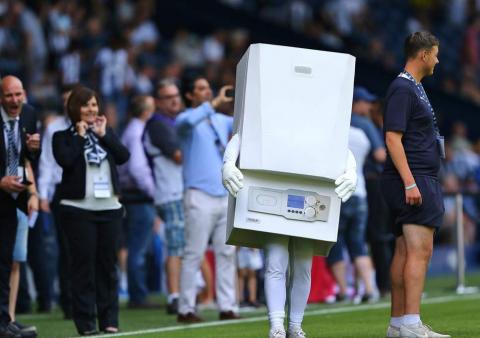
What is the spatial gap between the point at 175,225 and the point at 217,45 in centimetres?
1039

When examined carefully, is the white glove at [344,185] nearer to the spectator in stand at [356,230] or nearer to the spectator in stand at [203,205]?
the spectator in stand at [203,205]

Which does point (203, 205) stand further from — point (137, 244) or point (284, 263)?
point (284, 263)

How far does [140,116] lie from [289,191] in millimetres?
5816

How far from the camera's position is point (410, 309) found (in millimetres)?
9625

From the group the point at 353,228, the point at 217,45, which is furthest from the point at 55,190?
the point at 217,45

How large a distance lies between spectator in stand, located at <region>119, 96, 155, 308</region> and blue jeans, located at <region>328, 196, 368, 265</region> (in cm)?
208

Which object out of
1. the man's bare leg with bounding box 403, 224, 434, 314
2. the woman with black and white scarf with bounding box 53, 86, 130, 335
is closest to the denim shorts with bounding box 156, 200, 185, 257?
the woman with black and white scarf with bounding box 53, 86, 130, 335

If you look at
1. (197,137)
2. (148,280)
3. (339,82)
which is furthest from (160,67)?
(339,82)

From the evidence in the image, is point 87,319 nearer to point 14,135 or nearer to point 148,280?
point 14,135

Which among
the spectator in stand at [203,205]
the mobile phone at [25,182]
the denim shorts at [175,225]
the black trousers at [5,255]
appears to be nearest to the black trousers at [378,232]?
the denim shorts at [175,225]

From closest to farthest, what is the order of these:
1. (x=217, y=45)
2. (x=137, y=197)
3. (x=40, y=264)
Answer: (x=40, y=264) → (x=137, y=197) → (x=217, y=45)

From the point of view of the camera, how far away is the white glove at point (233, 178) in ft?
30.8

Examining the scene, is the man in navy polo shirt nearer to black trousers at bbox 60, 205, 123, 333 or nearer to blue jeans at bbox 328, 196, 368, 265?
black trousers at bbox 60, 205, 123, 333

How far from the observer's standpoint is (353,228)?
1533 cm
